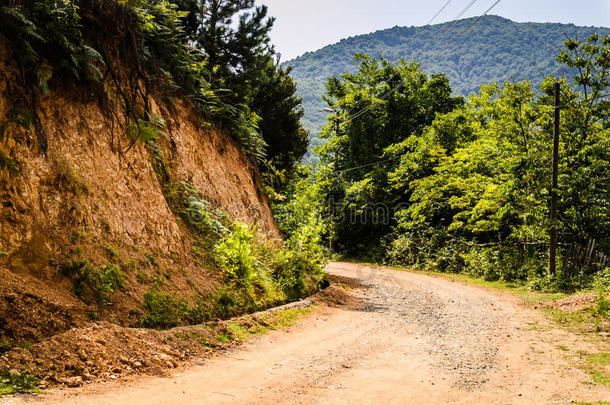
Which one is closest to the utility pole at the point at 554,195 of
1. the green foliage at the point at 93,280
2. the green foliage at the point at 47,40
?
the green foliage at the point at 93,280

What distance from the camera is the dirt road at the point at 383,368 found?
5.04m

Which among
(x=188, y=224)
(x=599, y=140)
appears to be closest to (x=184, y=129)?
(x=188, y=224)

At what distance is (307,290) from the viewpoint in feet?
40.6

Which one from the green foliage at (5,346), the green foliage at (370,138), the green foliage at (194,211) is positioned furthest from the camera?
the green foliage at (370,138)

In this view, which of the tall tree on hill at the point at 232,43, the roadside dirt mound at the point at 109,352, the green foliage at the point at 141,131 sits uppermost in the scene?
the tall tree on hill at the point at 232,43

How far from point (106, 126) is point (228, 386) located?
5551mm

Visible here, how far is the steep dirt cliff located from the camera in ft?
18.4

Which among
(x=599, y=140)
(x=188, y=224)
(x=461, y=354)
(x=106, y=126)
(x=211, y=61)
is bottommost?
(x=461, y=354)

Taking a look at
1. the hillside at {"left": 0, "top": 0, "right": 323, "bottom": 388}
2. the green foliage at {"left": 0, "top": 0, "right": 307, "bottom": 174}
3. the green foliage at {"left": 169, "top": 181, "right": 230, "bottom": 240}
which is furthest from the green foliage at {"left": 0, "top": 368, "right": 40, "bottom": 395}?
the green foliage at {"left": 169, "top": 181, "right": 230, "bottom": 240}

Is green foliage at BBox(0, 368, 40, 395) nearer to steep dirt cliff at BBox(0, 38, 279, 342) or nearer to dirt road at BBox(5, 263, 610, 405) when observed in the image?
dirt road at BBox(5, 263, 610, 405)

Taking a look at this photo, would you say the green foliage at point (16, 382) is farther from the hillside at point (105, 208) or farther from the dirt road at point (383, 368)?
the dirt road at point (383, 368)

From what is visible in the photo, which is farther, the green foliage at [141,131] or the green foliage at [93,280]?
the green foliage at [141,131]

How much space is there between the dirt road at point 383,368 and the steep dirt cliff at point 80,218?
4.82 feet

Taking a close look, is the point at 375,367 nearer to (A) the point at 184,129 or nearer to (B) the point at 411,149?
(A) the point at 184,129
